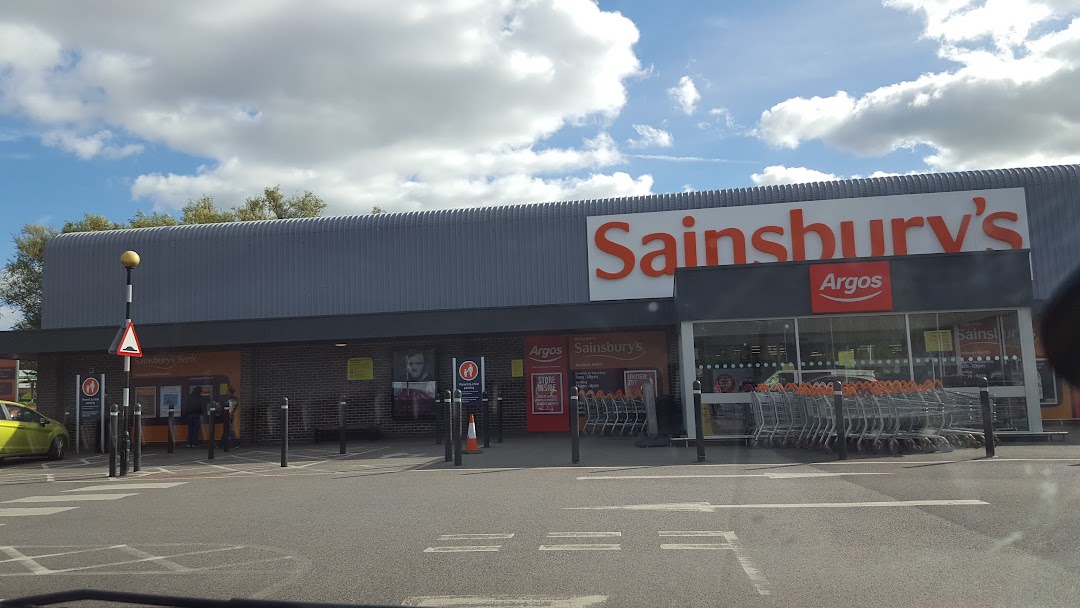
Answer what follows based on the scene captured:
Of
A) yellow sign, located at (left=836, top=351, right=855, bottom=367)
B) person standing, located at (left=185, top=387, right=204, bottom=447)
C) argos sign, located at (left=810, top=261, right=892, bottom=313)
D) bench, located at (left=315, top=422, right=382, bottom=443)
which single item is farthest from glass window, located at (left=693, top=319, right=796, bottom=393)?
person standing, located at (left=185, top=387, right=204, bottom=447)

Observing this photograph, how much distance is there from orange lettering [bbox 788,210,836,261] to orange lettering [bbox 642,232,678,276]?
3.12m

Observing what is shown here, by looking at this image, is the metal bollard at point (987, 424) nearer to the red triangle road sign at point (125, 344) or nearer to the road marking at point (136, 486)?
the road marking at point (136, 486)

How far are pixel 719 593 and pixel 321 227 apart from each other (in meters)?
20.2

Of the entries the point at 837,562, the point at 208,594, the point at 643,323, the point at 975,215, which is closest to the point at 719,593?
the point at 837,562

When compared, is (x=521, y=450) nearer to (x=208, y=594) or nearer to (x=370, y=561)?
(x=370, y=561)

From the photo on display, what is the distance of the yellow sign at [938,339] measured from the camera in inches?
658

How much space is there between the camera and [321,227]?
2403 cm

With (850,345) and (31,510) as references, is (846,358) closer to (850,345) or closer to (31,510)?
(850,345)

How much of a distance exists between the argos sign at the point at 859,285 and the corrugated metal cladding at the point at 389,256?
614cm

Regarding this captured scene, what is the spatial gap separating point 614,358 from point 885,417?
885 centimetres

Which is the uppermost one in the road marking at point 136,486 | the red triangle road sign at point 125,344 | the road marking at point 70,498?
the red triangle road sign at point 125,344

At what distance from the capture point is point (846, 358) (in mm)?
16891

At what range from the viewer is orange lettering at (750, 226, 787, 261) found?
72.6 ft

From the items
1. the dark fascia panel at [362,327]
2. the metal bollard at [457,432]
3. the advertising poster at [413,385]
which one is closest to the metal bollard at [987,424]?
the dark fascia panel at [362,327]
